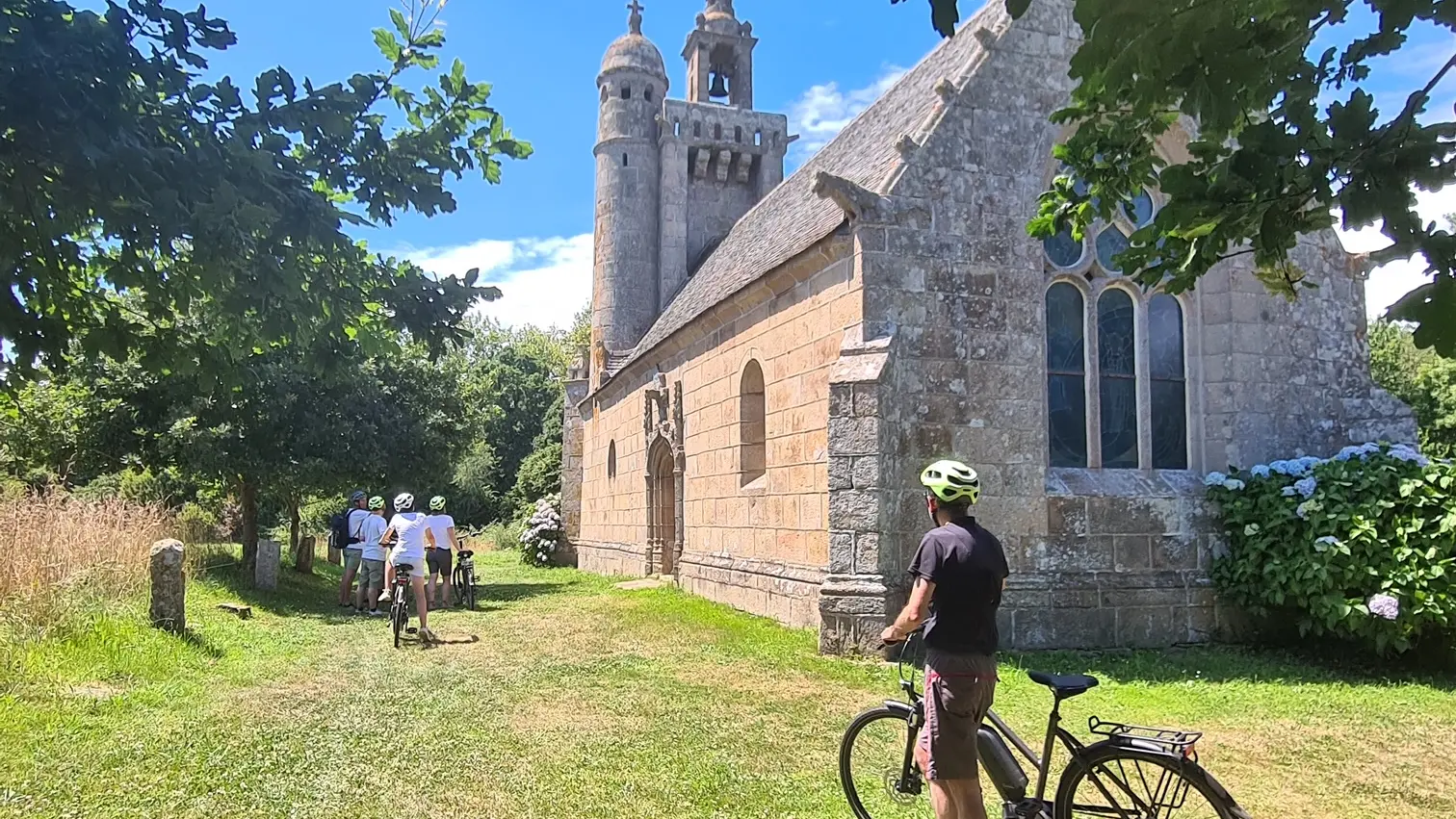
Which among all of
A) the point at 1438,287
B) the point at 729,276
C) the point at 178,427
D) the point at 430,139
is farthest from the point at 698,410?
the point at 1438,287

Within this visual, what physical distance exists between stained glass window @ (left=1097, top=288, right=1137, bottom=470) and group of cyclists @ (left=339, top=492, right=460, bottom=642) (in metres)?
8.08

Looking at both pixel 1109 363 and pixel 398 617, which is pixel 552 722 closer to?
pixel 398 617

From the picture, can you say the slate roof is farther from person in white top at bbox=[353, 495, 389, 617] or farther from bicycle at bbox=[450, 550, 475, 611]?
person in white top at bbox=[353, 495, 389, 617]

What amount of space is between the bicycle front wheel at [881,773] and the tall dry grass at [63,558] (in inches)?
272

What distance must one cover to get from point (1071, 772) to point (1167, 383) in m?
8.78

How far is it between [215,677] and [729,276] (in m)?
9.87

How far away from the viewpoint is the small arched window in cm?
1402

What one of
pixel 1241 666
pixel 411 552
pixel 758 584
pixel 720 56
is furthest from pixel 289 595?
pixel 720 56

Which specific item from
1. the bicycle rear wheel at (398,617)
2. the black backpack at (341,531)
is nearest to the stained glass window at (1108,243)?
the bicycle rear wheel at (398,617)

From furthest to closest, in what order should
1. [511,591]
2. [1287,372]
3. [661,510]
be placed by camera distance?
[661,510]
[511,591]
[1287,372]

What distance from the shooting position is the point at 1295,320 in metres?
11.8

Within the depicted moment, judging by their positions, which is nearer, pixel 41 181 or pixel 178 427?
pixel 41 181

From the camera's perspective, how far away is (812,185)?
14977 millimetres

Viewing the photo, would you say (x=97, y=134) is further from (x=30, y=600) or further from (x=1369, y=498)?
(x=1369, y=498)
